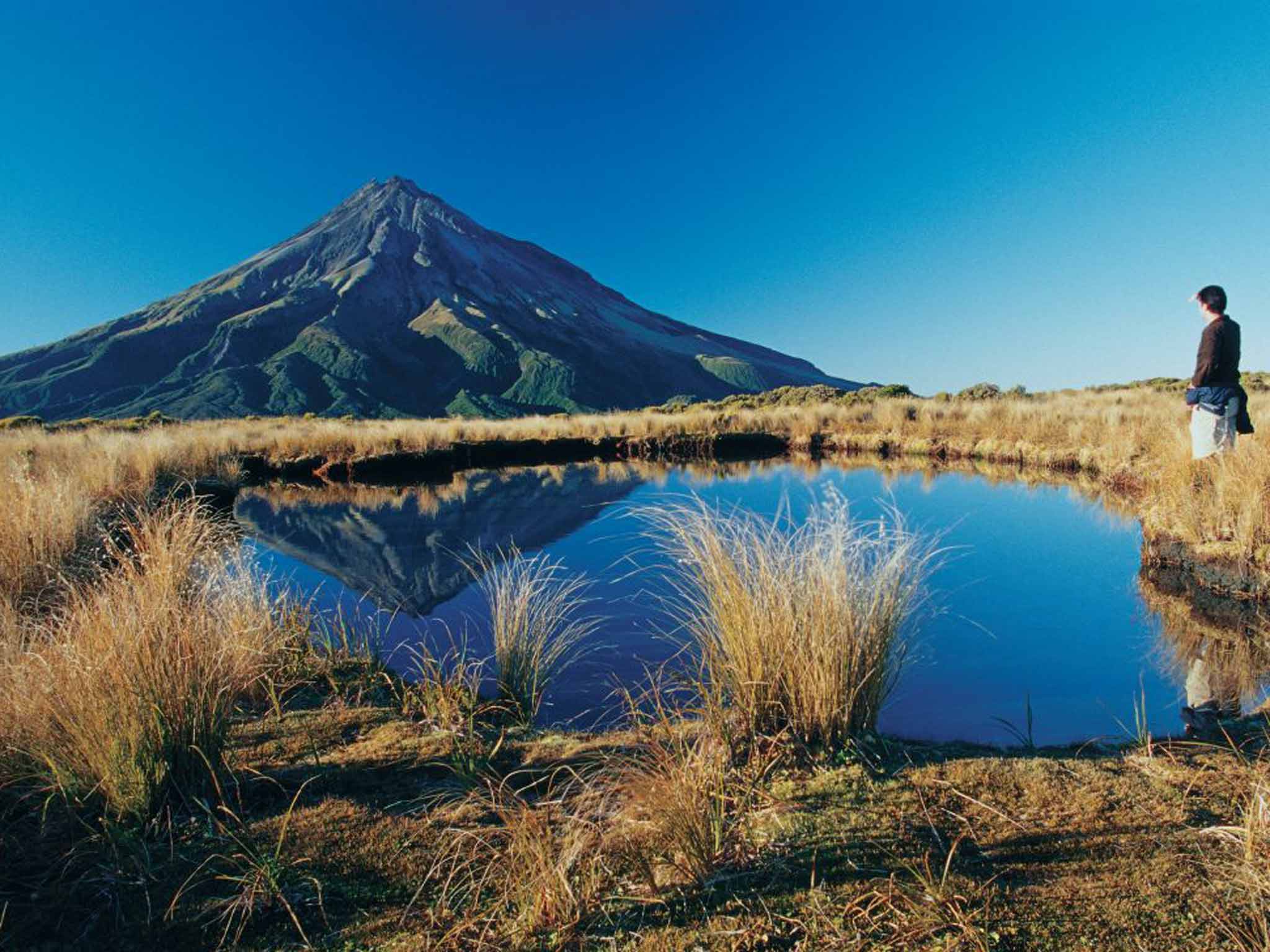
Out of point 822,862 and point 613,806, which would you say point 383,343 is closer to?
point 613,806

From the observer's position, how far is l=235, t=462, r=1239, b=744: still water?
3.65 metres

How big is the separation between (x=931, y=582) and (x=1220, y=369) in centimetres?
283

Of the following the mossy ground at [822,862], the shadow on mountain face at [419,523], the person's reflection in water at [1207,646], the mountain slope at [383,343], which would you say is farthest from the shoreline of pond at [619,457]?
the mountain slope at [383,343]

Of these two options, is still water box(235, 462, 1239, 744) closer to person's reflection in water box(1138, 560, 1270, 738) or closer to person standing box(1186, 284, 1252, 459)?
person's reflection in water box(1138, 560, 1270, 738)

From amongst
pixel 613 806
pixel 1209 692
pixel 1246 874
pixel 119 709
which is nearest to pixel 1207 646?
pixel 1209 692

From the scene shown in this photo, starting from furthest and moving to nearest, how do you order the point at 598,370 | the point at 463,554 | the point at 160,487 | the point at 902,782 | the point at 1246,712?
the point at 598,370, the point at 160,487, the point at 463,554, the point at 1246,712, the point at 902,782

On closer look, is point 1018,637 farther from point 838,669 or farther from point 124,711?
point 124,711

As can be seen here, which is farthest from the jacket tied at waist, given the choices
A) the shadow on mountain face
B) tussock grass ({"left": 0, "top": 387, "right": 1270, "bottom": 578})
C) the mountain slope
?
the mountain slope

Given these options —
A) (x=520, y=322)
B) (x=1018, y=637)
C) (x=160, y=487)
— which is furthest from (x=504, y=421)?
(x=520, y=322)

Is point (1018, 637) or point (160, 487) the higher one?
point (160, 487)

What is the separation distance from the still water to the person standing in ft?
Answer: 4.00

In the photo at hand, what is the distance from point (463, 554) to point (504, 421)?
1807 cm

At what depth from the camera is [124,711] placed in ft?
6.93

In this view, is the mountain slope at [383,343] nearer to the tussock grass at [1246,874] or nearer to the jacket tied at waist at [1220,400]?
the jacket tied at waist at [1220,400]
